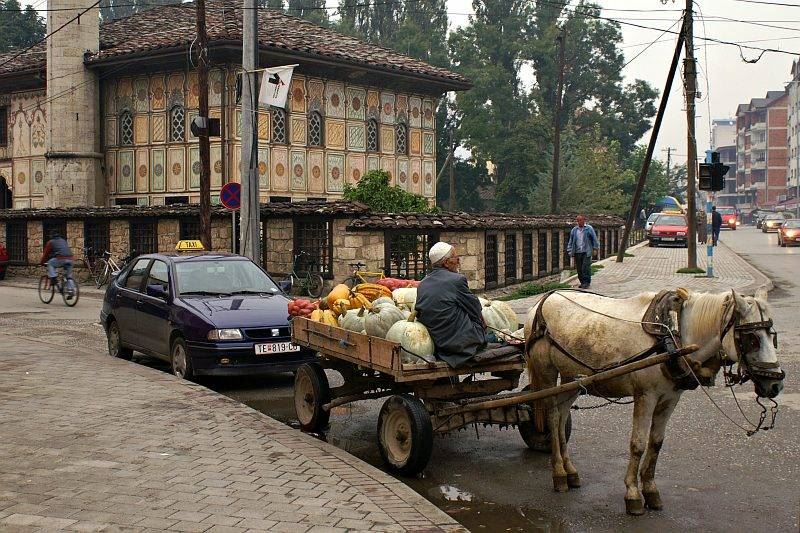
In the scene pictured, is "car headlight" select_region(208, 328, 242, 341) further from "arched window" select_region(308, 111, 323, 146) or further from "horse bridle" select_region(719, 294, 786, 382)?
"arched window" select_region(308, 111, 323, 146)

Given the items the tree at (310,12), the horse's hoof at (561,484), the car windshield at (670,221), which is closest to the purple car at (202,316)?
the horse's hoof at (561,484)

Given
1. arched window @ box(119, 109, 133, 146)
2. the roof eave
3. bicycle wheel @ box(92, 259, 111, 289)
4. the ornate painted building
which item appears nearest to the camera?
bicycle wheel @ box(92, 259, 111, 289)

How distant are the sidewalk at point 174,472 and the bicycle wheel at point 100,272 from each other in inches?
772

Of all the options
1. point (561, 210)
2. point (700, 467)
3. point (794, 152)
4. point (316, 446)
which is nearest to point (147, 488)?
point (316, 446)

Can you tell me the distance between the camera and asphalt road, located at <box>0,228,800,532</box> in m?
6.46

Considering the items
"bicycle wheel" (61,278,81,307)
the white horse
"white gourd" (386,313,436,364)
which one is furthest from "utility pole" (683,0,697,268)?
"white gourd" (386,313,436,364)

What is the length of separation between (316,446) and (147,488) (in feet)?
5.85

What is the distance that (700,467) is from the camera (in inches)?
306

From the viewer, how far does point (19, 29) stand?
60.6 meters

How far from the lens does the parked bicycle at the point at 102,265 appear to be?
29141mm

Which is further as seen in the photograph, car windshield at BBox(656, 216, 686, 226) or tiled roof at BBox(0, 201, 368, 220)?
car windshield at BBox(656, 216, 686, 226)

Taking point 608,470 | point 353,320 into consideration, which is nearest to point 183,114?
point 353,320

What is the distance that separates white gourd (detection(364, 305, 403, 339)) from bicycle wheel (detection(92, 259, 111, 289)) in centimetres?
2269

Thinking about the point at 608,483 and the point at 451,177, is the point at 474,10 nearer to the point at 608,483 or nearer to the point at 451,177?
the point at 451,177
